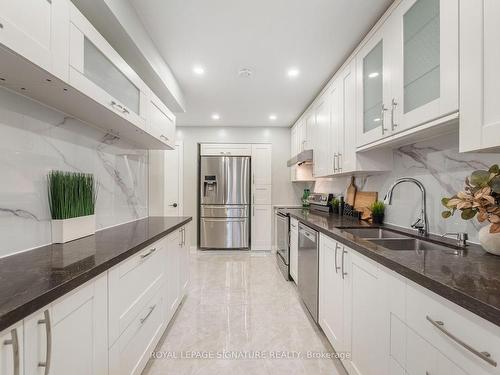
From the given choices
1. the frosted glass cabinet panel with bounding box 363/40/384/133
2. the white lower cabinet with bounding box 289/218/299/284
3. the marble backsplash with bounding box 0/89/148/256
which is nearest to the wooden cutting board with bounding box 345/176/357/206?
the white lower cabinet with bounding box 289/218/299/284

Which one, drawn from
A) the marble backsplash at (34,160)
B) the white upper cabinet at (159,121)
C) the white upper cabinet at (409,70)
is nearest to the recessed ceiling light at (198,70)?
the white upper cabinet at (159,121)

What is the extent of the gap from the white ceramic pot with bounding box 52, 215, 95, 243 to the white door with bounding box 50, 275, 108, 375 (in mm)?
550

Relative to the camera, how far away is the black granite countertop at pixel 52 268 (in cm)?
68

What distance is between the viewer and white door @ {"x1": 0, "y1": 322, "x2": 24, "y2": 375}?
0.63 m

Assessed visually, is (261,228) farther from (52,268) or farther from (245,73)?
(52,268)

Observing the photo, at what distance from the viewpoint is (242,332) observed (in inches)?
82.4

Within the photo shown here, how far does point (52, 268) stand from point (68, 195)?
600 millimetres

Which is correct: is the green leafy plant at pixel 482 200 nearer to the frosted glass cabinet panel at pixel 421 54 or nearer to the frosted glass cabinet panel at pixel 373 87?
the frosted glass cabinet panel at pixel 421 54

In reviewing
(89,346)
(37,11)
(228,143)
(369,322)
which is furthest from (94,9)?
(228,143)

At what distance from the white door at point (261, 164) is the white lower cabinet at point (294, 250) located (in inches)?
68.5

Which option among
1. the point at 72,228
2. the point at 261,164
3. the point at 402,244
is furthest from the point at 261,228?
the point at 72,228

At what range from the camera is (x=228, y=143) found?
481 cm

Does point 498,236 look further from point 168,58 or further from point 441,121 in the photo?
point 168,58

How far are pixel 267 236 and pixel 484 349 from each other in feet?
13.6
